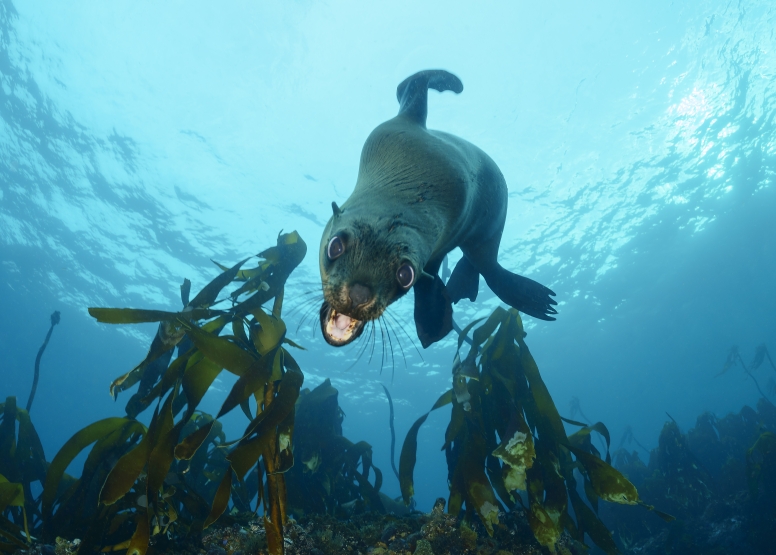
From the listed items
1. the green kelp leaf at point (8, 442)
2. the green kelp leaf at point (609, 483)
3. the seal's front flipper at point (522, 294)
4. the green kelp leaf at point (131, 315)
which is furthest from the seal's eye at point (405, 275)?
the green kelp leaf at point (8, 442)

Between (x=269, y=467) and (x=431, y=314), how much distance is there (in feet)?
6.07

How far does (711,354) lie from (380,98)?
51422 millimetres

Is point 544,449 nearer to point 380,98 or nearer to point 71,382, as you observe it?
point 380,98

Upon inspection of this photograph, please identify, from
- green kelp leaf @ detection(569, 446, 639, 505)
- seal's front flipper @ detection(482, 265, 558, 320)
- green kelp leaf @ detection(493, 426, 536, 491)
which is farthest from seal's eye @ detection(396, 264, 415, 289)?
seal's front flipper @ detection(482, 265, 558, 320)

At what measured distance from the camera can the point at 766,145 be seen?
1772cm

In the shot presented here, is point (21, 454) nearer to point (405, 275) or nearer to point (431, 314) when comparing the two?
point (431, 314)

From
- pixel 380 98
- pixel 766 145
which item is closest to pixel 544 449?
pixel 380 98

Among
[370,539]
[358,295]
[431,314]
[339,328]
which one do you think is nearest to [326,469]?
[370,539]

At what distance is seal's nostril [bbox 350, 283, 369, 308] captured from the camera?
1432 millimetres

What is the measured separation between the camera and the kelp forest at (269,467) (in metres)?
2.25

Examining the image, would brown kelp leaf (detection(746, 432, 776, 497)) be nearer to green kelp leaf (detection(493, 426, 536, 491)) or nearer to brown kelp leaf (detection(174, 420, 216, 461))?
green kelp leaf (detection(493, 426, 536, 491))

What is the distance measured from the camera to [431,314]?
3.45 m

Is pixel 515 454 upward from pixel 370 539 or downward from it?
upward

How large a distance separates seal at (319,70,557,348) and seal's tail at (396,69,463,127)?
0.01 m
